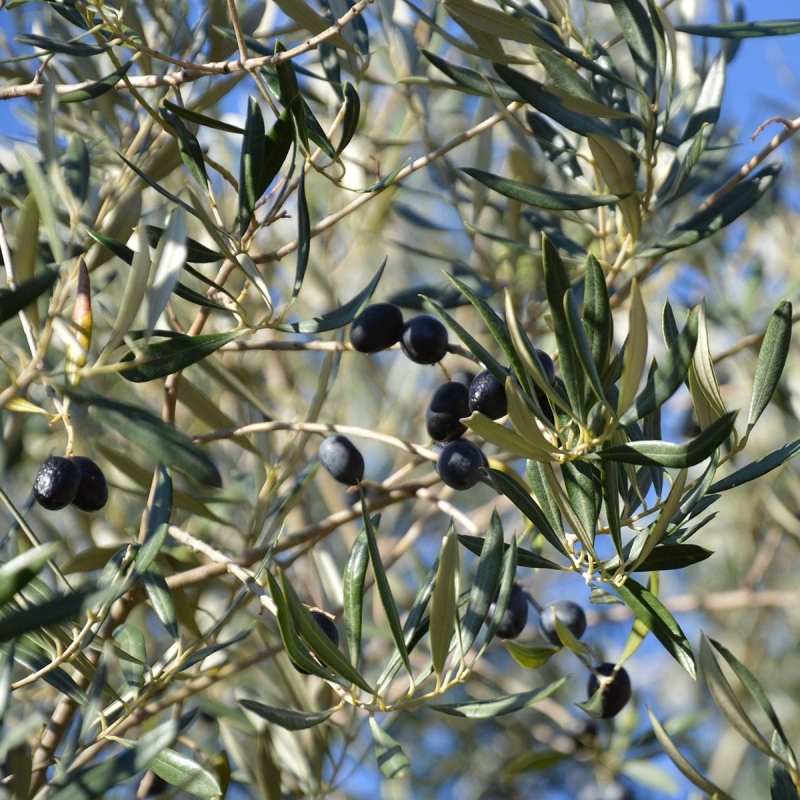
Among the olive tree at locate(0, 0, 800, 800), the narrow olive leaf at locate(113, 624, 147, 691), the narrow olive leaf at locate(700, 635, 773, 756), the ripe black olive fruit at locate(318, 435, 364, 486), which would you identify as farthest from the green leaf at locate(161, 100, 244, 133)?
the narrow olive leaf at locate(700, 635, 773, 756)

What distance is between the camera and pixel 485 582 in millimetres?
779

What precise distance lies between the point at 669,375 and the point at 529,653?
1.08ft

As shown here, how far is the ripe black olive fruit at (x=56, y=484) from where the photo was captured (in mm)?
793

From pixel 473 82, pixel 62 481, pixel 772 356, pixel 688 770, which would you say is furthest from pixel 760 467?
pixel 62 481

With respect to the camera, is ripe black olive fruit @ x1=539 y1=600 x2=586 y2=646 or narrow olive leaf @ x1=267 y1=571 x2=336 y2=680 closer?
narrow olive leaf @ x1=267 y1=571 x2=336 y2=680

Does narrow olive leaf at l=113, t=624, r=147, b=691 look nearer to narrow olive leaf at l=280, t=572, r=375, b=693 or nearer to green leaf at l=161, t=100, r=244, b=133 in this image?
narrow olive leaf at l=280, t=572, r=375, b=693

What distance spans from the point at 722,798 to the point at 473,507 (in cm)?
163

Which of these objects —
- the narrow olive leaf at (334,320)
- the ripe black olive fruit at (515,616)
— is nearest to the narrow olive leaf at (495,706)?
→ the ripe black olive fruit at (515,616)

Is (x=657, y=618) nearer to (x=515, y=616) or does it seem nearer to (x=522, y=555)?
(x=522, y=555)

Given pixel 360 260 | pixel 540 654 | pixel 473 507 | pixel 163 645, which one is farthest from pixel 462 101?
pixel 540 654

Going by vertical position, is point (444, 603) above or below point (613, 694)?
above

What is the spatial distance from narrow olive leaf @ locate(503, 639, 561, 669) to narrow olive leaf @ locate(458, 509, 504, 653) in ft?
0.19

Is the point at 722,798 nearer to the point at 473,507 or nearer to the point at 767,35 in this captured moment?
the point at 767,35

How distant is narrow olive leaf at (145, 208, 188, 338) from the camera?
0.60 meters
